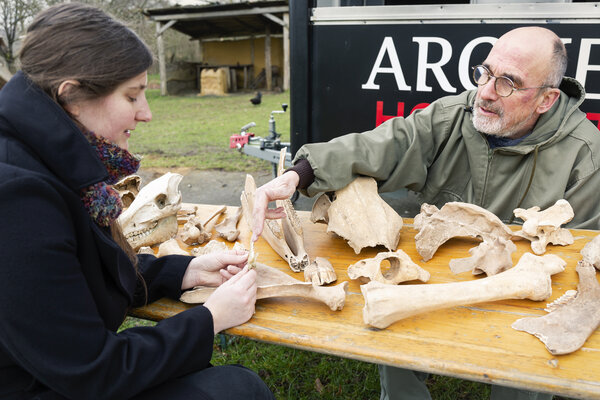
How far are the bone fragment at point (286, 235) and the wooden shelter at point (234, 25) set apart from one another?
15.1 m

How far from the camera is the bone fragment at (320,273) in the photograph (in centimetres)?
179

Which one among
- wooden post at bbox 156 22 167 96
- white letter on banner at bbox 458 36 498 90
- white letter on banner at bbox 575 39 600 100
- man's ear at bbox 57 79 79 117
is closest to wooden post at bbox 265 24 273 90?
wooden post at bbox 156 22 167 96

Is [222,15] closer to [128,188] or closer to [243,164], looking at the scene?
[243,164]

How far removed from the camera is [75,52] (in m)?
1.29

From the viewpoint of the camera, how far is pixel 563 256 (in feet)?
6.52

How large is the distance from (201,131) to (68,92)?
967 centimetres

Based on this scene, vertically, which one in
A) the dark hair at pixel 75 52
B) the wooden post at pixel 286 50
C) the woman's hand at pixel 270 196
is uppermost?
the dark hair at pixel 75 52

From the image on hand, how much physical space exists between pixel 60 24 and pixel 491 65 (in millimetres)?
2119

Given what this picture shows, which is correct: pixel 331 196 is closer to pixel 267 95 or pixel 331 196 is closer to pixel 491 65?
pixel 491 65

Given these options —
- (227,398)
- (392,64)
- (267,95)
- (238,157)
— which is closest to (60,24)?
(227,398)

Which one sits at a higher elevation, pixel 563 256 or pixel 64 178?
pixel 64 178

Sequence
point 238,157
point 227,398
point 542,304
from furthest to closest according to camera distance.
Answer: point 238,157
point 542,304
point 227,398

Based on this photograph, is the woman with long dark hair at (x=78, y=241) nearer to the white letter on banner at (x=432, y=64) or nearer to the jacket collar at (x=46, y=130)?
the jacket collar at (x=46, y=130)

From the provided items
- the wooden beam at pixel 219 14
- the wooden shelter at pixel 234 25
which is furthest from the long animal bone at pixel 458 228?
the wooden beam at pixel 219 14
